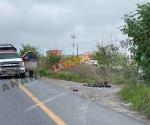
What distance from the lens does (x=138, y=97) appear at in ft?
→ 49.5

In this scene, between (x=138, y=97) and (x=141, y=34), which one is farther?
(x=141, y=34)

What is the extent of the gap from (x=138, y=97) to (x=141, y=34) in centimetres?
365

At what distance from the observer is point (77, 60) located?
38719 mm

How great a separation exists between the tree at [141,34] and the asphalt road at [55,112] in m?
2.66

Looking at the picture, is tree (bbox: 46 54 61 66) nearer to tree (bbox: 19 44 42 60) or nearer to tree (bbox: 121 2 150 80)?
tree (bbox: 19 44 42 60)

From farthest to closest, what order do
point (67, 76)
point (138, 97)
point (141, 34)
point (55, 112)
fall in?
point (67, 76)
point (141, 34)
point (138, 97)
point (55, 112)

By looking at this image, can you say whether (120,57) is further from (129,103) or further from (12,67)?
(129,103)

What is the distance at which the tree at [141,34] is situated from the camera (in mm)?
17688

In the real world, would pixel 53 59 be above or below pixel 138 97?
above

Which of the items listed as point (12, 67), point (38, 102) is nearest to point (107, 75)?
point (12, 67)

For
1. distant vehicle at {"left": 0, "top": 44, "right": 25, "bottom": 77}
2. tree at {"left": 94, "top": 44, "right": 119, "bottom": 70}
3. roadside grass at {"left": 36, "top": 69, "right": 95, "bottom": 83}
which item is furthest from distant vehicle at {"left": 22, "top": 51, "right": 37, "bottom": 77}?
tree at {"left": 94, "top": 44, "right": 119, "bottom": 70}

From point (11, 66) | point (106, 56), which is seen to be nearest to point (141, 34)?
point (106, 56)

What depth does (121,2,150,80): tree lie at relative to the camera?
17.7 meters

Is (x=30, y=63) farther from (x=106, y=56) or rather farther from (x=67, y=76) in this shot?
(x=106, y=56)
